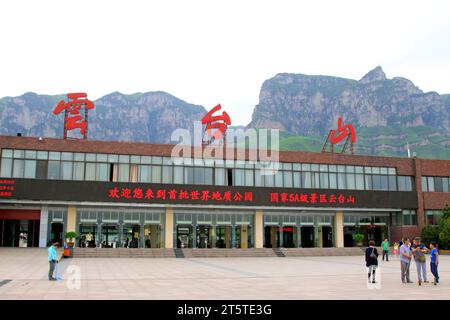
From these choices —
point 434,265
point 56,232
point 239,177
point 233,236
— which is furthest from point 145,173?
point 434,265

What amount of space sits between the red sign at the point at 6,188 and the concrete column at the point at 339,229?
3038 cm

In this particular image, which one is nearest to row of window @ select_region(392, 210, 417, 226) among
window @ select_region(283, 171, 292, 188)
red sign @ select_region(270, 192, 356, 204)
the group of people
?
red sign @ select_region(270, 192, 356, 204)

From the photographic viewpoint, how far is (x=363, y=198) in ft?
Result: 163

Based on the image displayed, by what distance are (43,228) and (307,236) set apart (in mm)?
24860

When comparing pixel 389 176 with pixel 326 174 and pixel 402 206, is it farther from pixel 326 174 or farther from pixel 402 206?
pixel 326 174

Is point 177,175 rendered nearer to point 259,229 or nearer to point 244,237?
point 244,237

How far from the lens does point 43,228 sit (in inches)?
1661

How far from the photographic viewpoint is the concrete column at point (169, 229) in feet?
147

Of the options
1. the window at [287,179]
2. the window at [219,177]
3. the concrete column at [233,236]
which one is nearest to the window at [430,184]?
the window at [287,179]

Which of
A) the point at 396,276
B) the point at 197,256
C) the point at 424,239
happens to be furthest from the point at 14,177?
the point at 424,239

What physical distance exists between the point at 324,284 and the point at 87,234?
97.0 ft

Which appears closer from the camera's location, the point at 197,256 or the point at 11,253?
the point at 11,253

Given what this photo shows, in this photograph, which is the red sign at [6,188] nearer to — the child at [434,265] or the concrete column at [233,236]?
the concrete column at [233,236]
